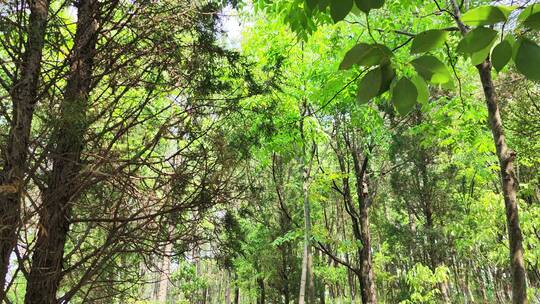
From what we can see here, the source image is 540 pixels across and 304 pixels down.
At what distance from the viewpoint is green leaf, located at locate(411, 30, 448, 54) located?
77 cm

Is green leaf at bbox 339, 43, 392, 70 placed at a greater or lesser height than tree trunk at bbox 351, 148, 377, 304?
lesser

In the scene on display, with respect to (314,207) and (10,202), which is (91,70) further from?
(314,207)

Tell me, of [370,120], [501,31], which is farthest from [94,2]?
[370,120]

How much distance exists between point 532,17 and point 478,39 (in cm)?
9

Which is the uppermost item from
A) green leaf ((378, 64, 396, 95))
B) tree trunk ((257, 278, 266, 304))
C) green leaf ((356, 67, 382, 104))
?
tree trunk ((257, 278, 266, 304))

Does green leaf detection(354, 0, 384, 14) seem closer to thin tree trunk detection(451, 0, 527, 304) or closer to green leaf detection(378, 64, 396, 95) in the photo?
green leaf detection(378, 64, 396, 95)

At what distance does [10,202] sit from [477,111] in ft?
20.0

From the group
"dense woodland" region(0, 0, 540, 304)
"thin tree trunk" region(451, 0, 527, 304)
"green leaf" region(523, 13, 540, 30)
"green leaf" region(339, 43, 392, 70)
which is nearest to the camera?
"green leaf" region(523, 13, 540, 30)

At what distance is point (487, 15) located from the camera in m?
0.71

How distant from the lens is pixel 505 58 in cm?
78

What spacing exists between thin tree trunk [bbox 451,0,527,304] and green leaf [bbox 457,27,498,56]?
60.4 inches

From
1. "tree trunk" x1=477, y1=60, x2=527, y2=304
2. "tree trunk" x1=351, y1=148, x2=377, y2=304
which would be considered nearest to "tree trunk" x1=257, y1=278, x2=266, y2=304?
"tree trunk" x1=351, y1=148, x2=377, y2=304

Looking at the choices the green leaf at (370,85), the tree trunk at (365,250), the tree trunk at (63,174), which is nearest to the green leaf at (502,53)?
the green leaf at (370,85)

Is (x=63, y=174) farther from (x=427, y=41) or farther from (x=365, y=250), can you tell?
(x=365, y=250)
